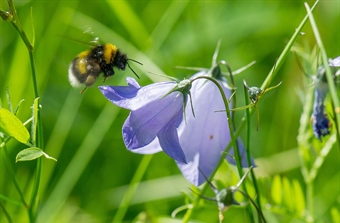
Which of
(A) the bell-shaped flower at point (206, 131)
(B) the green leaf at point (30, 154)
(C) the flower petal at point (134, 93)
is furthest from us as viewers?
(A) the bell-shaped flower at point (206, 131)

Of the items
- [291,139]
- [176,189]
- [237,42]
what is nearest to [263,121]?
[291,139]

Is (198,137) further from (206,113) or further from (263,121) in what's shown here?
(263,121)

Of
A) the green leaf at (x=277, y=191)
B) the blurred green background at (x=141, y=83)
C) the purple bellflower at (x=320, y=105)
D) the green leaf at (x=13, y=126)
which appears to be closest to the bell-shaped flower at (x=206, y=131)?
the green leaf at (x=277, y=191)

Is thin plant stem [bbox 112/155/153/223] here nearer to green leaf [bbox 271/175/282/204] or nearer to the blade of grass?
the blade of grass

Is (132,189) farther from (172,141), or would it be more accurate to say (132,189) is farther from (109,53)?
(172,141)

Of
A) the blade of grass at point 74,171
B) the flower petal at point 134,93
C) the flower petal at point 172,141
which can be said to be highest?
the flower petal at point 134,93

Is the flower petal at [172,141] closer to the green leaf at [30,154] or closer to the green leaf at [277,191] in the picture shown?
the green leaf at [30,154]

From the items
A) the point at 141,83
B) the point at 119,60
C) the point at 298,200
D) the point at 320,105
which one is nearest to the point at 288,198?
the point at 298,200
